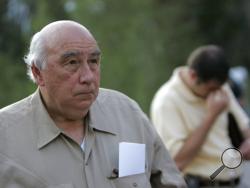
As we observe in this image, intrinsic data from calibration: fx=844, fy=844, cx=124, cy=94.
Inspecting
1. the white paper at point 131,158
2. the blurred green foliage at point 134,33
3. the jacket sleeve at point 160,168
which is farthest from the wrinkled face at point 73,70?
the blurred green foliage at point 134,33

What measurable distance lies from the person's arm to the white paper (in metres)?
2.05

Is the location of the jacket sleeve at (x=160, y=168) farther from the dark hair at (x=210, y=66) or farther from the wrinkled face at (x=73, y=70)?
the dark hair at (x=210, y=66)

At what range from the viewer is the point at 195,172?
6246 millimetres

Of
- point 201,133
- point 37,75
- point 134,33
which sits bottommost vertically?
point 134,33

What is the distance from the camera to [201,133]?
6105mm

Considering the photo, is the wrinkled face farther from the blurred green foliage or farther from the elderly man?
the blurred green foliage

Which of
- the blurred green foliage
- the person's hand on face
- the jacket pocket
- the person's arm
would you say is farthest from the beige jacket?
the blurred green foliage

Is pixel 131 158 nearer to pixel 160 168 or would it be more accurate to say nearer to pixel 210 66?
pixel 160 168

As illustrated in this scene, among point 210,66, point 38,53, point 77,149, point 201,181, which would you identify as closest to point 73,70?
point 38,53

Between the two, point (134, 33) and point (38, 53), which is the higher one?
point (38, 53)

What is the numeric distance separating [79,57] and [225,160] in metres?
0.78

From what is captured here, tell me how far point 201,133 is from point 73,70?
8.27 ft

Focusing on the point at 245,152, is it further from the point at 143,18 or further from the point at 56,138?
the point at 143,18

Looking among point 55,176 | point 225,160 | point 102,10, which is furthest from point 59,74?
point 102,10
